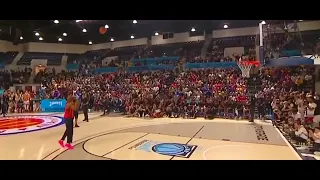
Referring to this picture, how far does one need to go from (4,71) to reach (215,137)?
1291 centimetres

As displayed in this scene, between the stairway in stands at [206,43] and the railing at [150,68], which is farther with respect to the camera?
the stairway in stands at [206,43]

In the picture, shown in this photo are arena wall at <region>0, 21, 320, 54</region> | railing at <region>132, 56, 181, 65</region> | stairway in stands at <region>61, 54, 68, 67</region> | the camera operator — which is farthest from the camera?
stairway in stands at <region>61, 54, 68, 67</region>

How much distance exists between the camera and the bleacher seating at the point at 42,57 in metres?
14.7

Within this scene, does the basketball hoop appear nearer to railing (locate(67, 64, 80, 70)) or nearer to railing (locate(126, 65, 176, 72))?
railing (locate(126, 65, 176, 72))

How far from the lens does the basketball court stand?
4969mm

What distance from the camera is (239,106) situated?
10273 mm

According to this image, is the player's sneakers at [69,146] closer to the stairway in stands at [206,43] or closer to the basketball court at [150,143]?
the basketball court at [150,143]

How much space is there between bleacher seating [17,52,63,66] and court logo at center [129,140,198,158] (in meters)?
11.7

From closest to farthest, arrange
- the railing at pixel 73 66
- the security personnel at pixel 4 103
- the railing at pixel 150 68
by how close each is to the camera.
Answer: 1. the security personnel at pixel 4 103
2. the railing at pixel 150 68
3. the railing at pixel 73 66

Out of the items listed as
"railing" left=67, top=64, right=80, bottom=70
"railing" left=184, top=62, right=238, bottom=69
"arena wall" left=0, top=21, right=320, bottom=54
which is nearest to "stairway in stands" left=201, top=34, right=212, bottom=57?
"arena wall" left=0, top=21, right=320, bottom=54

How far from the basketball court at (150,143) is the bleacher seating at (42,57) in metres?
7.47

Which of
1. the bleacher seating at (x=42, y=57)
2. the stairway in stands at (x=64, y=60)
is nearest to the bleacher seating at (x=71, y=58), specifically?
the stairway in stands at (x=64, y=60)

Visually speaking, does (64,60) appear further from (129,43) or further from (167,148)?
(167,148)
